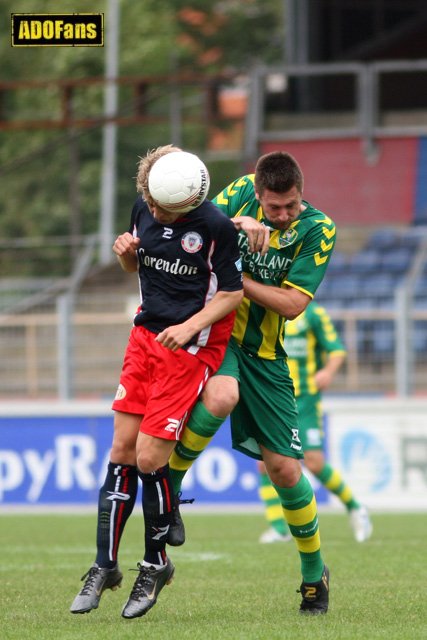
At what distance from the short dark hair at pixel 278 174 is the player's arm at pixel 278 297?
1.59 feet

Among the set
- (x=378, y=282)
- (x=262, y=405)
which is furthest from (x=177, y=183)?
(x=378, y=282)

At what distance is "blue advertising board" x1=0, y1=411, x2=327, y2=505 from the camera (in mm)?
14867

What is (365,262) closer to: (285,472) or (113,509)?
(285,472)

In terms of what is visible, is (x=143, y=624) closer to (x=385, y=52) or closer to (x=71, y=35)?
(x=71, y=35)

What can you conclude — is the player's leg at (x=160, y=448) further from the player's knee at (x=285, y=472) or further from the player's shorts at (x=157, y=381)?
the player's knee at (x=285, y=472)

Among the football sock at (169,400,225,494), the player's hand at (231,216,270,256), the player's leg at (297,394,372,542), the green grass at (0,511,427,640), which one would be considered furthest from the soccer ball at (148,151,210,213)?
the player's leg at (297,394,372,542)

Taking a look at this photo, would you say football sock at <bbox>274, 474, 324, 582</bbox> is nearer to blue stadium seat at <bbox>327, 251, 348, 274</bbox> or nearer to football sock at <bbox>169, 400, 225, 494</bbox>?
football sock at <bbox>169, 400, 225, 494</bbox>

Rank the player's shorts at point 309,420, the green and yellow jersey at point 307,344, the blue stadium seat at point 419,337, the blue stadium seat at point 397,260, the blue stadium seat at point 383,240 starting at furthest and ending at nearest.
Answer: the blue stadium seat at point 383,240 < the blue stadium seat at point 397,260 < the blue stadium seat at point 419,337 < the green and yellow jersey at point 307,344 < the player's shorts at point 309,420

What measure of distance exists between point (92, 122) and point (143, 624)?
19.9 meters

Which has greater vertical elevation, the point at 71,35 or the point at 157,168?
the point at 71,35

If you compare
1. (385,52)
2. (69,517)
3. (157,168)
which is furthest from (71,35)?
(385,52)

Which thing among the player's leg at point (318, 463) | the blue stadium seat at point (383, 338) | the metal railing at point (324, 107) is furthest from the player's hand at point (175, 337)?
the metal railing at point (324, 107)

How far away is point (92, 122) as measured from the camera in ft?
82.9

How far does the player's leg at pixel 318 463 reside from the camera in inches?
444
